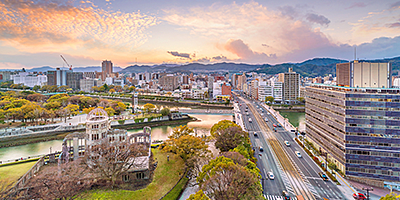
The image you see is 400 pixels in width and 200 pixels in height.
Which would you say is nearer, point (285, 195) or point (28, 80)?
point (285, 195)

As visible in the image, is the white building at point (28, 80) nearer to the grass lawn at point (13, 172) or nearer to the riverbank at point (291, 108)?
the grass lawn at point (13, 172)

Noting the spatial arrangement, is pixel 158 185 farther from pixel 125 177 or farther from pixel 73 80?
pixel 73 80

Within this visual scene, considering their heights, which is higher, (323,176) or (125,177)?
(125,177)

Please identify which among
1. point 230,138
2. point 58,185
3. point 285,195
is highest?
point 230,138

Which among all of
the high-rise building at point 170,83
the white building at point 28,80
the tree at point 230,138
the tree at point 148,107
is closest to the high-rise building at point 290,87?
the tree at point 148,107

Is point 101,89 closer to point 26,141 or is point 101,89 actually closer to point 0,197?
point 26,141

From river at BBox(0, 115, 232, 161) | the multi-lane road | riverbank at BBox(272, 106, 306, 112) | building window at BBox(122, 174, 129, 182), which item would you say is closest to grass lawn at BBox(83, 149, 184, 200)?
building window at BBox(122, 174, 129, 182)

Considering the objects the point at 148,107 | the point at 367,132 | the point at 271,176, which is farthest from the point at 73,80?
the point at 367,132
